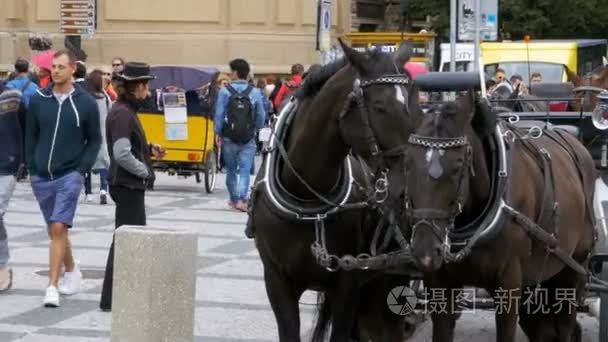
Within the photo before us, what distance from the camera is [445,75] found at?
8562 mm

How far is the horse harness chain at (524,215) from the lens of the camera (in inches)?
273

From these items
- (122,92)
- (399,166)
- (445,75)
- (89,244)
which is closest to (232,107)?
(89,244)

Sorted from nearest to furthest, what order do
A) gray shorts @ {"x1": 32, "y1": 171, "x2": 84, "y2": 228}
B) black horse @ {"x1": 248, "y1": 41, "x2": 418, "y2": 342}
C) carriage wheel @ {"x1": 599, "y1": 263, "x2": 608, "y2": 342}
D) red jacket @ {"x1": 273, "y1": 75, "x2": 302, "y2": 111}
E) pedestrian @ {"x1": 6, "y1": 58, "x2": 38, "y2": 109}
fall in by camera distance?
black horse @ {"x1": 248, "y1": 41, "x2": 418, "y2": 342}, carriage wheel @ {"x1": 599, "y1": 263, "x2": 608, "y2": 342}, gray shorts @ {"x1": 32, "y1": 171, "x2": 84, "y2": 228}, pedestrian @ {"x1": 6, "y1": 58, "x2": 38, "y2": 109}, red jacket @ {"x1": 273, "y1": 75, "x2": 302, "y2": 111}

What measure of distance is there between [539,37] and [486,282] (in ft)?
141

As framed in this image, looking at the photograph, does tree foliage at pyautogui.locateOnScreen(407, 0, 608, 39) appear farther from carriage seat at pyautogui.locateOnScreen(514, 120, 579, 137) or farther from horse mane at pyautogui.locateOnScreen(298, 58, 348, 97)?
horse mane at pyautogui.locateOnScreen(298, 58, 348, 97)

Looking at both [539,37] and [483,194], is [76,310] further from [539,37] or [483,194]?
[539,37]

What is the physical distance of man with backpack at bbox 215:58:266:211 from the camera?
1939cm

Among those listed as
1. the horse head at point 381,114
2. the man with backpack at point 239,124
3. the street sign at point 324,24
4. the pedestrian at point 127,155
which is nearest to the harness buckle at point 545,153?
the horse head at point 381,114

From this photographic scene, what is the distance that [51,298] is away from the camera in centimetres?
1157

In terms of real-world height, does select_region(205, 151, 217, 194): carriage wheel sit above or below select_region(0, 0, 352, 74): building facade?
below

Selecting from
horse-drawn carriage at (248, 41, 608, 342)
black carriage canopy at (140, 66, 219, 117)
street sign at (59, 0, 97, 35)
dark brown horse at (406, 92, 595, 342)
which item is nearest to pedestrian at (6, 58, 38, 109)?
black carriage canopy at (140, 66, 219, 117)

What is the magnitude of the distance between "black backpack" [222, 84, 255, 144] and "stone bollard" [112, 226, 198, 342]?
12079 millimetres

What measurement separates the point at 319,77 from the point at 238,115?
38.0 feet

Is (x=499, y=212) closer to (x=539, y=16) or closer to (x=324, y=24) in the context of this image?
(x=324, y=24)
